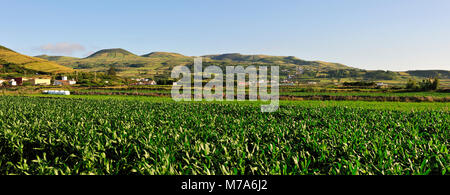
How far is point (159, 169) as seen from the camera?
5.30 metres

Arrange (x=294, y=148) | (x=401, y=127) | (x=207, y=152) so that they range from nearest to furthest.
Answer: (x=207, y=152) → (x=294, y=148) → (x=401, y=127)

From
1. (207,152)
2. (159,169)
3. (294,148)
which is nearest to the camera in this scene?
(159,169)

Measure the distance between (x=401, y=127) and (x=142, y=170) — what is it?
12986 mm

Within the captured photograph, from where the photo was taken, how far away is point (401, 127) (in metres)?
12.4
